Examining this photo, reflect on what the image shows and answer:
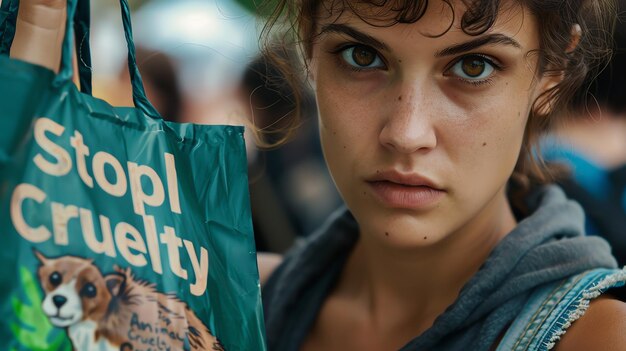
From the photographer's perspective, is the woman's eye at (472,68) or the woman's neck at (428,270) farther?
the woman's neck at (428,270)

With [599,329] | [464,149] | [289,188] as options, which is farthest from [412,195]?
[289,188]

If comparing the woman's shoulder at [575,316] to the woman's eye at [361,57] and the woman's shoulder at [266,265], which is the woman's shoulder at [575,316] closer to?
the woman's eye at [361,57]

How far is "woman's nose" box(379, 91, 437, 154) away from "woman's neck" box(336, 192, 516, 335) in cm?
29

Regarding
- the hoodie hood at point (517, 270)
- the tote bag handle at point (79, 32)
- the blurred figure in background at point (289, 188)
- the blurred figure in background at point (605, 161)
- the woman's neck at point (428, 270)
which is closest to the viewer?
the tote bag handle at point (79, 32)

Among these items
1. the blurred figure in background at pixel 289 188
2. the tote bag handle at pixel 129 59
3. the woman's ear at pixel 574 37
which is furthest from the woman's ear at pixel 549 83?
the blurred figure in background at pixel 289 188

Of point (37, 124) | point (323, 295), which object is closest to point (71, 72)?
point (37, 124)

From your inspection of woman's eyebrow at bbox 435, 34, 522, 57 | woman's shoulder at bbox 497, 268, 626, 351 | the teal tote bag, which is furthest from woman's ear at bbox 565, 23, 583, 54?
the teal tote bag

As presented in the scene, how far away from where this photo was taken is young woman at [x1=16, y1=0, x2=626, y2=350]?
1.30m

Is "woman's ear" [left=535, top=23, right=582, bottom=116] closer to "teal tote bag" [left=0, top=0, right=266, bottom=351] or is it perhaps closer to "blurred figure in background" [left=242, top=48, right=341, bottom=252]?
"teal tote bag" [left=0, top=0, right=266, bottom=351]

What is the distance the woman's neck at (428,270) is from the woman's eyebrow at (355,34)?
392 mm

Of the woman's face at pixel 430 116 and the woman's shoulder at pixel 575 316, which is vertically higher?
the woman's face at pixel 430 116

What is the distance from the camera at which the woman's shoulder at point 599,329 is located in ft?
3.94

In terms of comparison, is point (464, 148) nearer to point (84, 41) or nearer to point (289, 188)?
point (84, 41)

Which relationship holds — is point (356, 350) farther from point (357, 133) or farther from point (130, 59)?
point (130, 59)
